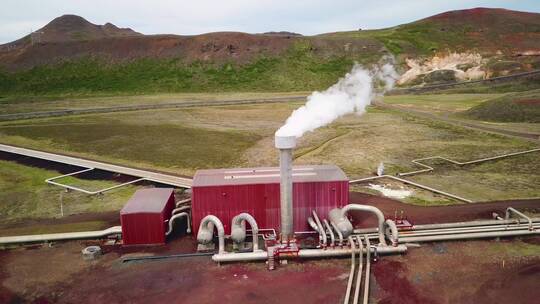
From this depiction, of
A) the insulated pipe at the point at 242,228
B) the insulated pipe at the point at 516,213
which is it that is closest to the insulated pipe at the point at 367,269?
the insulated pipe at the point at 242,228

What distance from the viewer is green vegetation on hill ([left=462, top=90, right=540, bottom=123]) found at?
3179 inches

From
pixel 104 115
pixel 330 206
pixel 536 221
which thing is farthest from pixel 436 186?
pixel 104 115

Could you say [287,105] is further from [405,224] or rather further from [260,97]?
[405,224]

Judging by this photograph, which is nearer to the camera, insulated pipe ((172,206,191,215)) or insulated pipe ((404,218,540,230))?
insulated pipe ((404,218,540,230))

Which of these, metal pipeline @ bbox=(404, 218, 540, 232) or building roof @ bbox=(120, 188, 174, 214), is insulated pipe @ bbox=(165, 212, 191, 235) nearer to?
building roof @ bbox=(120, 188, 174, 214)

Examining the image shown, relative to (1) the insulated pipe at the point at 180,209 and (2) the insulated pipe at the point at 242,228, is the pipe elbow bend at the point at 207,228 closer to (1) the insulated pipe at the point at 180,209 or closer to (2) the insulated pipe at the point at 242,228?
(2) the insulated pipe at the point at 242,228

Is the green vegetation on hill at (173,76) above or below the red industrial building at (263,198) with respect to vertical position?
above

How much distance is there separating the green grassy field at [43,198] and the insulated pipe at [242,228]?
1330 cm

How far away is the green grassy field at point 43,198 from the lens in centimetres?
4069

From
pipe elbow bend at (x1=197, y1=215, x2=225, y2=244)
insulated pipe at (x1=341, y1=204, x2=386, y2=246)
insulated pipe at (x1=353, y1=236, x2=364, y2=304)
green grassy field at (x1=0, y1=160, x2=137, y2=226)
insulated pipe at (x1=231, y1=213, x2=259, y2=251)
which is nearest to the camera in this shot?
insulated pipe at (x1=353, y1=236, x2=364, y2=304)

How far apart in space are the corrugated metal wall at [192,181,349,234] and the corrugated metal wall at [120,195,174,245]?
269 cm

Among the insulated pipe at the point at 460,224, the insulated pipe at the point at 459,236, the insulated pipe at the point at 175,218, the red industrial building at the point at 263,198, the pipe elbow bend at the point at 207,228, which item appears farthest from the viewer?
the insulated pipe at the point at 175,218

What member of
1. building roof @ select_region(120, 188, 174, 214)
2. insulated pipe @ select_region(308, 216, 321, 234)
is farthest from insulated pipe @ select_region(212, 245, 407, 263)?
building roof @ select_region(120, 188, 174, 214)

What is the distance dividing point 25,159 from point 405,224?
5119 centimetres
